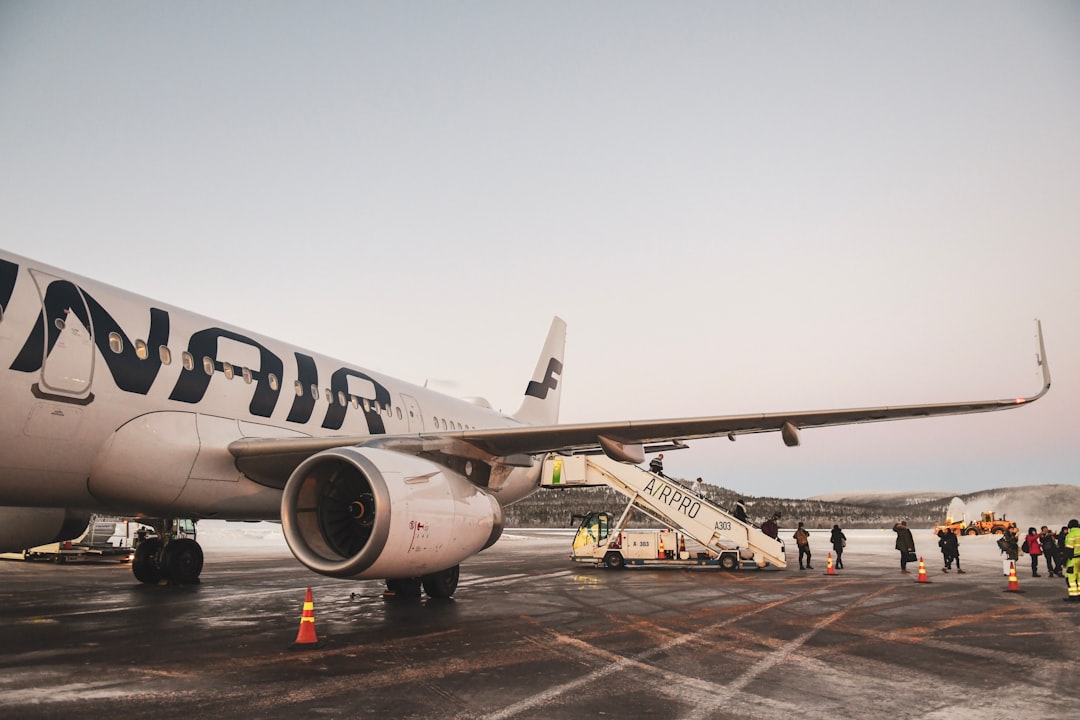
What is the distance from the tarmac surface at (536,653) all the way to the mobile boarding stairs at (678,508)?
6269mm

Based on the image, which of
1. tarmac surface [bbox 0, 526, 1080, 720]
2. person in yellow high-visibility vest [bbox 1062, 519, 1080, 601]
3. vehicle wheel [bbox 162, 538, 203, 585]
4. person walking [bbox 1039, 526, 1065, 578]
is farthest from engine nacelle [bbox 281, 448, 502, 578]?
person walking [bbox 1039, 526, 1065, 578]

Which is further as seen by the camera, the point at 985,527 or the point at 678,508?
the point at 985,527

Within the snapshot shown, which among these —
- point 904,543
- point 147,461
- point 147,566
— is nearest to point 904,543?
point 904,543

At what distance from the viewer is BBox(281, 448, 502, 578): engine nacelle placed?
294 inches

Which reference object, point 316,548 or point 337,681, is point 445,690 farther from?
point 316,548

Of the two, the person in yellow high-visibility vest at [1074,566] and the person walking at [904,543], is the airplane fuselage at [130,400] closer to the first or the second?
the person in yellow high-visibility vest at [1074,566]

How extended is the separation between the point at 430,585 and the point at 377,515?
4.40 m

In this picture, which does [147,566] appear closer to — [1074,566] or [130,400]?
[130,400]

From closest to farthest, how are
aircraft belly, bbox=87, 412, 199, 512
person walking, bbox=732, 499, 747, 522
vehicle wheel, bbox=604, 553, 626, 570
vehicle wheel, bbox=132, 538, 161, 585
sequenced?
aircraft belly, bbox=87, 412, 199, 512 → vehicle wheel, bbox=132, 538, 161, 585 → vehicle wheel, bbox=604, 553, 626, 570 → person walking, bbox=732, 499, 747, 522

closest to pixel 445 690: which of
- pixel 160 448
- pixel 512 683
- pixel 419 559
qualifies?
pixel 512 683

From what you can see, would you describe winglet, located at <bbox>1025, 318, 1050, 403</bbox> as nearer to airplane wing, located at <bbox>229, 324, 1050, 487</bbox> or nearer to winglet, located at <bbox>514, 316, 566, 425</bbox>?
airplane wing, located at <bbox>229, 324, 1050, 487</bbox>

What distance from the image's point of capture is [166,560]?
1360cm

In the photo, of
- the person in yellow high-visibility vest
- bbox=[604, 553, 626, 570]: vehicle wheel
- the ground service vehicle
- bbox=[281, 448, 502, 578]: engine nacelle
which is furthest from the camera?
the ground service vehicle

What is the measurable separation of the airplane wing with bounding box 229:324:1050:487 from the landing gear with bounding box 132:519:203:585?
5151 millimetres
